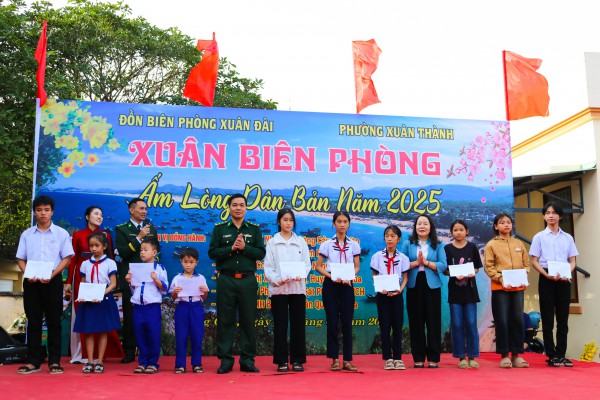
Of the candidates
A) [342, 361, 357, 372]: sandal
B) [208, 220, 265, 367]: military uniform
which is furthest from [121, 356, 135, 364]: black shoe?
[342, 361, 357, 372]: sandal

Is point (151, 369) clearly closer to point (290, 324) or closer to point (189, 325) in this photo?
point (189, 325)

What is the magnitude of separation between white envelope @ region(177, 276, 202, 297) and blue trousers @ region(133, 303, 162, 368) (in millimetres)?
257

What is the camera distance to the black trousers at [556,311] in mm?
6012

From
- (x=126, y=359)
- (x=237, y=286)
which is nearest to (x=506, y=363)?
(x=237, y=286)

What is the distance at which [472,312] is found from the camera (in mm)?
6016

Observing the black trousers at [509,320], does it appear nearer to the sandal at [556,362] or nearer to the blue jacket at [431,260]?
the sandal at [556,362]

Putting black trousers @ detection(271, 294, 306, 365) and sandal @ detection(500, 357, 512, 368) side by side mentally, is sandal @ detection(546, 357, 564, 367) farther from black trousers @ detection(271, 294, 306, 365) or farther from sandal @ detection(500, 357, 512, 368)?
black trousers @ detection(271, 294, 306, 365)

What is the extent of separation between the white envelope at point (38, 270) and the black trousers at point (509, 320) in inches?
160

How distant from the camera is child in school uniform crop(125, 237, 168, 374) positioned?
17.8 ft

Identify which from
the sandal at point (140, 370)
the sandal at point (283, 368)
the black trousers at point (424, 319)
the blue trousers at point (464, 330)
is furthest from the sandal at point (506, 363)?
the sandal at point (140, 370)

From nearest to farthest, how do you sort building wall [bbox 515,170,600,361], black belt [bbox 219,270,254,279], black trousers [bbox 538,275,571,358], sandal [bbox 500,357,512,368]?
1. black belt [bbox 219,270,254,279]
2. sandal [bbox 500,357,512,368]
3. black trousers [bbox 538,275,571,358]
4. building wall [bbox 515,170,600,361]

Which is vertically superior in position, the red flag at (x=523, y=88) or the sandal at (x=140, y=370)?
the red flag at (x=523, y=88)

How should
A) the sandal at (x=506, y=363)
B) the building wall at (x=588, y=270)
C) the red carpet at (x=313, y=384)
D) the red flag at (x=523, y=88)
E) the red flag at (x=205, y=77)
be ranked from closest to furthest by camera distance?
the red carpet at (x=313, y=384) → the sandal at (x=506, y=363) → the building wall at (x=588, y=270) → the red flag at (x=205, y=77) → the red flag at (x=523, y=88)

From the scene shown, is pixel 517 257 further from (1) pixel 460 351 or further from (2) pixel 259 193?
(2) pixel 259 193
